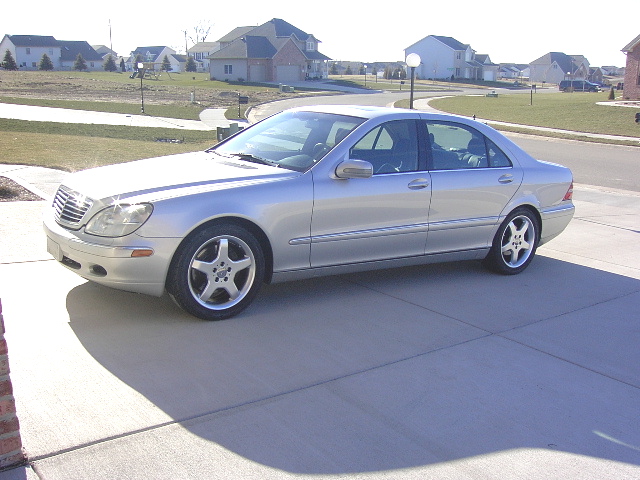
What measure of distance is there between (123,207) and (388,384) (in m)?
2.16

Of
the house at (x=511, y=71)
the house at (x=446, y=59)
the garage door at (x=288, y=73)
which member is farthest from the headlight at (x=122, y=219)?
the house at (x=511, y=71)

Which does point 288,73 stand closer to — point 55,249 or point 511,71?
point 55,249

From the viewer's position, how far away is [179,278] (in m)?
Answer: 5.05

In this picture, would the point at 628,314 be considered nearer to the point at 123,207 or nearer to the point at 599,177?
the point at 123,207

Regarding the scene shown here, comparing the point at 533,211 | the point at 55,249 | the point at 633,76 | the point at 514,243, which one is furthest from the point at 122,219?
the point at 633,76

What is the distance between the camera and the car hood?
5.09 m

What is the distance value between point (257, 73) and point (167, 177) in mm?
82200

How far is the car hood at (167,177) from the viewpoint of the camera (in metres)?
5.09

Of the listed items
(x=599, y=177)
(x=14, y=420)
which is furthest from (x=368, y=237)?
(x=599, y=177)

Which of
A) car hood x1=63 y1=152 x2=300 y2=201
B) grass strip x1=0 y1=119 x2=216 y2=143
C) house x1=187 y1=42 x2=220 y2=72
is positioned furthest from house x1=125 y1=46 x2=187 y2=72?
car hood x1=63 y1=152 x2=300 y2=201

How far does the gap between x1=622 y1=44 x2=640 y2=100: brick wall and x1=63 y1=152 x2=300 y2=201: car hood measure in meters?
49.6

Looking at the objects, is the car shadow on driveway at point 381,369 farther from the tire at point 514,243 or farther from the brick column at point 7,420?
the tire at point 514,243

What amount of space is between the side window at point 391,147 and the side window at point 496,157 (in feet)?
2.99

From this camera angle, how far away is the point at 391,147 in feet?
20.8
